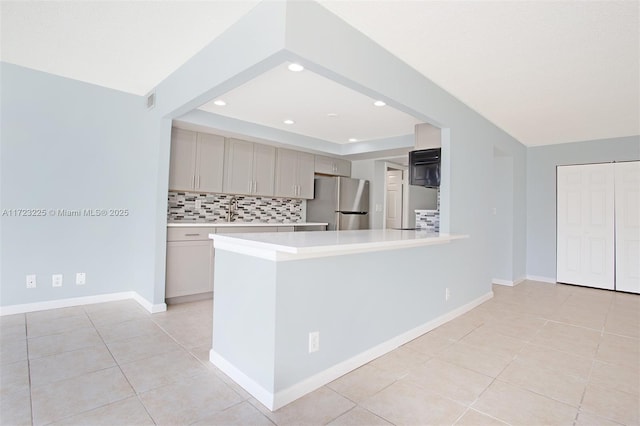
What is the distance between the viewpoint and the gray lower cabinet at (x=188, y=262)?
3.59 m

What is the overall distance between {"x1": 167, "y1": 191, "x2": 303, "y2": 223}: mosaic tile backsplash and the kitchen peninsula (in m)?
2.34

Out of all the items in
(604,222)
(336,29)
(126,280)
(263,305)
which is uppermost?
(336,29)

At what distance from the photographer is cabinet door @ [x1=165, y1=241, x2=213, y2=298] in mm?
3594

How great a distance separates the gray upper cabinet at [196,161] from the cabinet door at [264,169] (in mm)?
534

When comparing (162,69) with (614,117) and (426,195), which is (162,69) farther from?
(426,195)

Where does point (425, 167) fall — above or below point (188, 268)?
above

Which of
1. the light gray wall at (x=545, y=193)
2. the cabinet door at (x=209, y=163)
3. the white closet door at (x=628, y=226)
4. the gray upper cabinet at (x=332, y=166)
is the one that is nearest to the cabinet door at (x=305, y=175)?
the gray upper cabinet at (x=332, y=166)

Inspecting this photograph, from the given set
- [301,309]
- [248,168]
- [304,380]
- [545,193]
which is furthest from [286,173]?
[545,193]

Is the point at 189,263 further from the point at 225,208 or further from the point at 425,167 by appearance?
the point at 425,167

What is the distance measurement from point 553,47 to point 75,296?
4.85m

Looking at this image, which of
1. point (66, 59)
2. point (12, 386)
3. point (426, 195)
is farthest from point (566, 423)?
point (426, 195)

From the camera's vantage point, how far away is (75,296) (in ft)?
11.2

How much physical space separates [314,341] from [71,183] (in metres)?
3.07

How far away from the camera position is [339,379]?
6.76 ft
